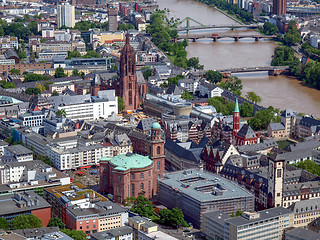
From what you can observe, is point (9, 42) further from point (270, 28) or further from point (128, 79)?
point (270, 28)

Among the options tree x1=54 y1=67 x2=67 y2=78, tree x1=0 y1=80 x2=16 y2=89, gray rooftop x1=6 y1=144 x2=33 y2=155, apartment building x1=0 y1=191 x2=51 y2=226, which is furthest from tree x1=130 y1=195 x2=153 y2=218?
tree x1=54 y1=67 x2=67 y2=78

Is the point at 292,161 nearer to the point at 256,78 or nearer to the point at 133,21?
the point at 256,78

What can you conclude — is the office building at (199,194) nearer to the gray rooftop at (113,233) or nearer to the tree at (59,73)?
the gray rooftop at (113,233)

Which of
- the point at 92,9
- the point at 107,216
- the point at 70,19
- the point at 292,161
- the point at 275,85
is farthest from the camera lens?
the point at 92,9

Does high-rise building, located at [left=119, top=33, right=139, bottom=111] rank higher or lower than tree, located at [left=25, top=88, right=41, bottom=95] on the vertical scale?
higher

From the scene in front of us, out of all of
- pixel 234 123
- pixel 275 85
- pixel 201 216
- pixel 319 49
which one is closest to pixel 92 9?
pixel 319 49

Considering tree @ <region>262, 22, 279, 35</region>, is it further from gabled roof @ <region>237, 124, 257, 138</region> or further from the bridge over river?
gabled roof @ <region>237, 124, 257, 138</region>
